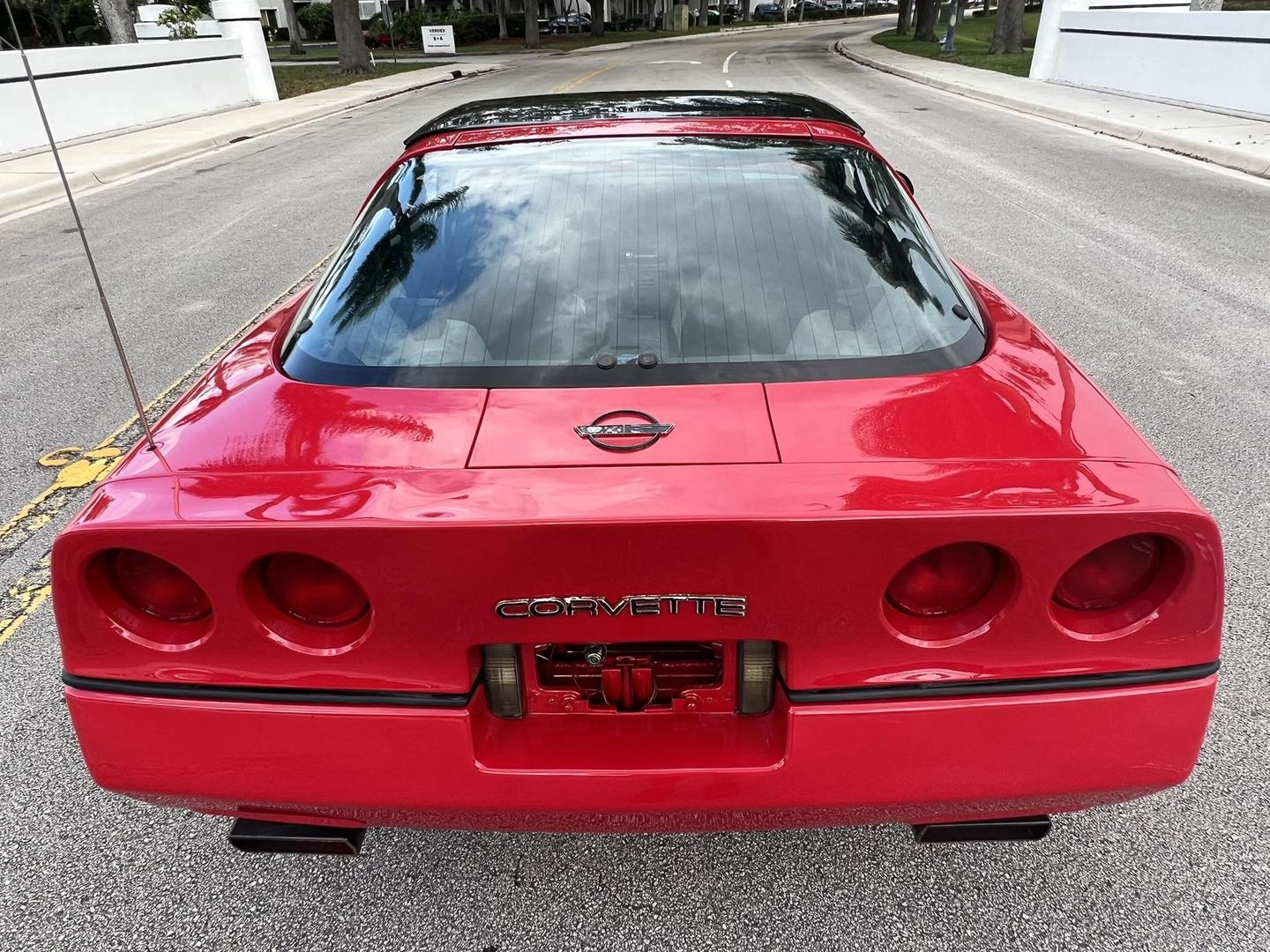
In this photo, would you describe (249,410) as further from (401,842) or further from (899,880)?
(899,880)

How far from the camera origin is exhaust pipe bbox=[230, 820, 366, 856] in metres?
1.71

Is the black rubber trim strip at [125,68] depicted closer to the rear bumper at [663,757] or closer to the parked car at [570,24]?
the rear bumper at [663,757]

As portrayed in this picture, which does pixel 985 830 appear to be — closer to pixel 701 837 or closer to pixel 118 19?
pixel 701 837

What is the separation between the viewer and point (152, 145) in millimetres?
13703

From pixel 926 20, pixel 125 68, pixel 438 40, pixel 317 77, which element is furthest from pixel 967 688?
pixel 926 20

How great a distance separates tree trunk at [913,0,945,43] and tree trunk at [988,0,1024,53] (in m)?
9.29

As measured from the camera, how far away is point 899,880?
79.9 inches

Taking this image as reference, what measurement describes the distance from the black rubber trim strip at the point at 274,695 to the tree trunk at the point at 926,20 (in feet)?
133

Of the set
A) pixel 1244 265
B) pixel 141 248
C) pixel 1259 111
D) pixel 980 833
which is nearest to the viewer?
pixel 980 833

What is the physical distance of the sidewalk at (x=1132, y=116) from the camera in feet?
36.5

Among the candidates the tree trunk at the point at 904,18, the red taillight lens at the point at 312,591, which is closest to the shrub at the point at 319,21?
the tree trunk at the point at 904,18

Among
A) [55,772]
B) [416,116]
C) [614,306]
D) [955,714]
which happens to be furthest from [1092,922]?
[416,116]

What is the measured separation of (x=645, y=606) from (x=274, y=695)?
699 mm

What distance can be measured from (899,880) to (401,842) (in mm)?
1205
